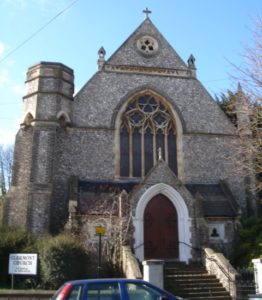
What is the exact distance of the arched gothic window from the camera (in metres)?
19.9

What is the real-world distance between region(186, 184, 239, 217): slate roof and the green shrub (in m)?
6.09

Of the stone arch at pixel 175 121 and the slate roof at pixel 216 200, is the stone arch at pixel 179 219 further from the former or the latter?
the stone arch at pixel 175 121

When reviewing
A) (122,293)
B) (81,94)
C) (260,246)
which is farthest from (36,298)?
(81,94)

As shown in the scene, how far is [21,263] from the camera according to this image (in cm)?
1312

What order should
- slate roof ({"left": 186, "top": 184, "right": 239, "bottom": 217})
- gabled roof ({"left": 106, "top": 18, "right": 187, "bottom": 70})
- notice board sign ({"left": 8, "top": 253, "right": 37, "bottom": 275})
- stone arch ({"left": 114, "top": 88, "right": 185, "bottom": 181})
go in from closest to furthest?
notice board sign ({"left": 8, "top": 253, "right": 37, "bottom": 275})
slate roof ({"left": 186, "top": 184, "right": 239, "bottom": 217})
stone arch ({"left": 114, "top": 88, "right": 185, "bottom": 181})
gabled roof ({"left": 106, "top": 18, "right": 187, "bottom": 70})

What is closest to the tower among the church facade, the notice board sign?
the church facade

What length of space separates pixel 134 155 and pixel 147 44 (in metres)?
6.41

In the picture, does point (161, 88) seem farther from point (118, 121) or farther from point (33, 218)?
point (33, 218)

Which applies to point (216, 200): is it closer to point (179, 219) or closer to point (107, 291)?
point (179, 219)

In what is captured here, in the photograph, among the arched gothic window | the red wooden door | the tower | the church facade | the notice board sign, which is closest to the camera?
the notice board sign

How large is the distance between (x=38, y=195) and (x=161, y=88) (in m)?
8.51

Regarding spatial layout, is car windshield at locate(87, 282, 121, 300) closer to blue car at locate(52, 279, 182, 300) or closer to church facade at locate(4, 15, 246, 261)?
blue car at locate(52, 279, 182, 300)

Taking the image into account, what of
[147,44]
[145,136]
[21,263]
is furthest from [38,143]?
[147,44]

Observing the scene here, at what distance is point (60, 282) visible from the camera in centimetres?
1371
